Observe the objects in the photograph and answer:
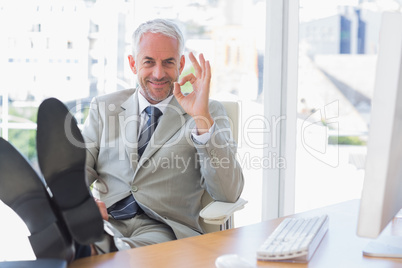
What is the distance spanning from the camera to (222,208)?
2.05 metres

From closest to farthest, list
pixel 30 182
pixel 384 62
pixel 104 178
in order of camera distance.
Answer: pixel 384 62
pixel 30 182
pixel 104 178

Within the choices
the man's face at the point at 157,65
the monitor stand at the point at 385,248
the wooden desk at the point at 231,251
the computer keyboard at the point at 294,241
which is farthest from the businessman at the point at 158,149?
the monitor stand at the point at 385,248

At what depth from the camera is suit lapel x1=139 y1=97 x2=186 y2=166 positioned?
2.18m

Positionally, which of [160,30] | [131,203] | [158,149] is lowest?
[131,203]

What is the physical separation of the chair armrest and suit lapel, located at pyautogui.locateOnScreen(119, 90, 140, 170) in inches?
14.2

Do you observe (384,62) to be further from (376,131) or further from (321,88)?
(321,88)

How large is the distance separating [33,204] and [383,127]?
0.76 m

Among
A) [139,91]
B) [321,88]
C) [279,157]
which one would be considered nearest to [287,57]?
[279,157]

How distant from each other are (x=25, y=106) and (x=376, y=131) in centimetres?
369

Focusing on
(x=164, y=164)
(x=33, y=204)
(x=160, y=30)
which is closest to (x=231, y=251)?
(x=33, y=204)

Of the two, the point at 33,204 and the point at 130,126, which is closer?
the point at 33,204

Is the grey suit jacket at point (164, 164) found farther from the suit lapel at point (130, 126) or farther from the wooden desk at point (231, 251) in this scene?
the wooden desk at point (231, 251)

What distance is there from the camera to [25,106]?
426cm

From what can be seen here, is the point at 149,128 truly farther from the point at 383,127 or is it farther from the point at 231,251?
the point at 383,127
